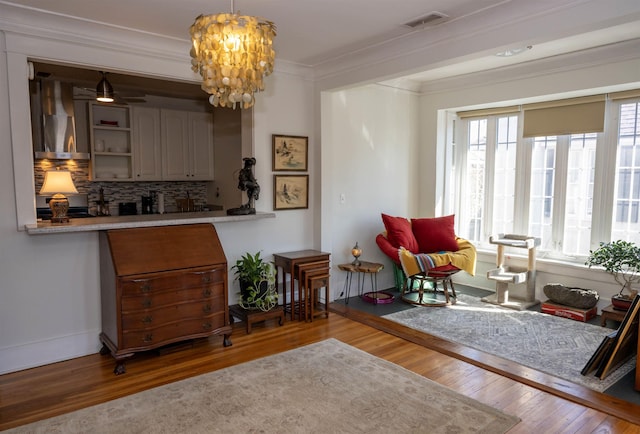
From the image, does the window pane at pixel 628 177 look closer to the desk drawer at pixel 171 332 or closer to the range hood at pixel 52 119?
the desk drawer at pixel 171 332

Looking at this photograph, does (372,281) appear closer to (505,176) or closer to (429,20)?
(505,176)

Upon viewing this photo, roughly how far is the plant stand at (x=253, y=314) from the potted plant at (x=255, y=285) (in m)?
0.04

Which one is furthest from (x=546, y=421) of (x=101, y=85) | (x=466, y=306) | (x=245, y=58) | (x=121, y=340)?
(x=101, y=85)

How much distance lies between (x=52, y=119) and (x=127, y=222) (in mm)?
2428

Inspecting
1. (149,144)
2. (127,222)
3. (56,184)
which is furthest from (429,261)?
(149,144)

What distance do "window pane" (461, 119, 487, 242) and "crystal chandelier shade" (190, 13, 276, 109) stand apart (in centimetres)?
421

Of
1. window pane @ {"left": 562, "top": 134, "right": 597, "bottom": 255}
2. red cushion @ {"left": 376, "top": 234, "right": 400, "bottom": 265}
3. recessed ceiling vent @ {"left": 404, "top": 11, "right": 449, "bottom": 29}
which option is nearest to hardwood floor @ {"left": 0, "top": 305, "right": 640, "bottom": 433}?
red cushion @ {"left": 376, "top": 234, "right": 400, "bottom": 265}

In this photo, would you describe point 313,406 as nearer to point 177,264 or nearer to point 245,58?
point 177,264

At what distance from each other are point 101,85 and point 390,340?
3.61m

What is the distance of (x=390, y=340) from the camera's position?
3.85 m

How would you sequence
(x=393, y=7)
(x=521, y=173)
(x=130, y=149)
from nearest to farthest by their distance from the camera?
(x=393, y=7), (x=521, y=173), (x=130, y=149)

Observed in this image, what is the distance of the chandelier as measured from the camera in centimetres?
204

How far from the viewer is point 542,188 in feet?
16.7

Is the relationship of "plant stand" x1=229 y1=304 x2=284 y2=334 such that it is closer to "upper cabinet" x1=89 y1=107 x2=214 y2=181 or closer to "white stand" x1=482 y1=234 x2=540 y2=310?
"white stand" x1=482 y1=234 x2=540 y2=310
